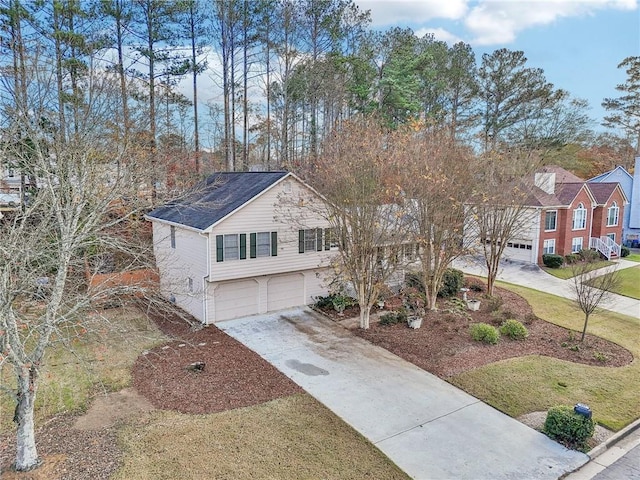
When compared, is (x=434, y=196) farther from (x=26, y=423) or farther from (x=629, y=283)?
(x=629, y=283)

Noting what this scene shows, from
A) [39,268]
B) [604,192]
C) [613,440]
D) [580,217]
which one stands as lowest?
[613,440]

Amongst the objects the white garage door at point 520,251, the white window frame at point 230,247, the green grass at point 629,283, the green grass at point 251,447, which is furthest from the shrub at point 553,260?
the green grass at point 251,447

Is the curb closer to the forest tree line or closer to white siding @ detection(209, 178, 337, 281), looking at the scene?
white siding @ detection(209, 178, 337, 281)

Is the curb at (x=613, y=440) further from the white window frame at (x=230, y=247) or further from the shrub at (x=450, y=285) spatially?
the white window frame at (x=230, y=247)

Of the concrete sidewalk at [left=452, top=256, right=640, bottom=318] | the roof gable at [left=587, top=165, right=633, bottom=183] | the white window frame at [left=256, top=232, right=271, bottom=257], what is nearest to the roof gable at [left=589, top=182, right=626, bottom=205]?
the concrete sidewalk at [left=452, top=256, right=640, bottom=318]

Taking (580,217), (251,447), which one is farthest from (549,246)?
(251,447)

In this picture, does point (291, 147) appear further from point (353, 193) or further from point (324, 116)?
point (353, 193)
